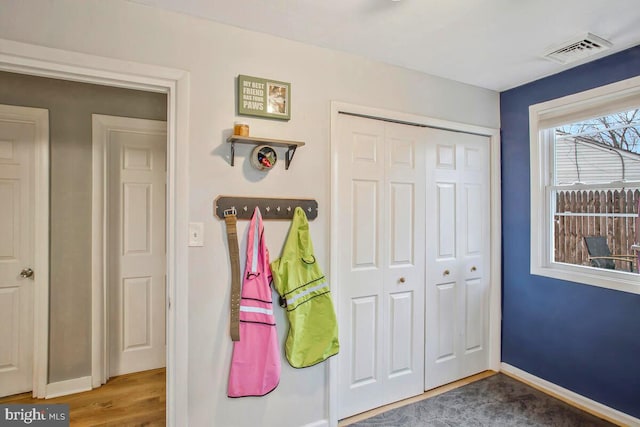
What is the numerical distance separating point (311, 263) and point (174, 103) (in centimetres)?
112

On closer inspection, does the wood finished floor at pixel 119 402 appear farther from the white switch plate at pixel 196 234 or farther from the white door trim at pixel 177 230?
the white switch plate at pixel 196 234

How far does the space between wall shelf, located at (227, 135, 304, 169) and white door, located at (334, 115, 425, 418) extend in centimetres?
34

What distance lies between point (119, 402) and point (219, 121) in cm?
211

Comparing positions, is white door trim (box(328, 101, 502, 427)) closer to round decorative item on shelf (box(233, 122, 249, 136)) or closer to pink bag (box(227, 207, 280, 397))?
pink bag (box(227, 207, 280, 397))

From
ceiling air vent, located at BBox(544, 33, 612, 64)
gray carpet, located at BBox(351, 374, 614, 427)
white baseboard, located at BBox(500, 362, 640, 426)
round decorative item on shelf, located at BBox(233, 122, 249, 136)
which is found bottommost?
gray carpet, located at BBox(351, 374, 614, 427)

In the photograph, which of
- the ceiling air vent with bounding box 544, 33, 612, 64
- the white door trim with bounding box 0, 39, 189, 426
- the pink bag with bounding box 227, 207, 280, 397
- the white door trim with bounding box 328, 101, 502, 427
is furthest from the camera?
the white door trim with bounding box 328, 101, 502, 427

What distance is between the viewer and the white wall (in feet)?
5.08

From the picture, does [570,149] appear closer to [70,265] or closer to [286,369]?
[286,369]

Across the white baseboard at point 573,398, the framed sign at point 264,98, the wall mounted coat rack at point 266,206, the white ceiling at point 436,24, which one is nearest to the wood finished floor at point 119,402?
the wall mounted coat rack at point 266,206

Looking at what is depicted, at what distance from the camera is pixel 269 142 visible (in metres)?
1.81

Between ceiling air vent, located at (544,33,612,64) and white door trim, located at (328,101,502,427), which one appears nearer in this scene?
ceiling air vent, located at (544,33,612,64)

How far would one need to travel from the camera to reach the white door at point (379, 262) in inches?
85.4

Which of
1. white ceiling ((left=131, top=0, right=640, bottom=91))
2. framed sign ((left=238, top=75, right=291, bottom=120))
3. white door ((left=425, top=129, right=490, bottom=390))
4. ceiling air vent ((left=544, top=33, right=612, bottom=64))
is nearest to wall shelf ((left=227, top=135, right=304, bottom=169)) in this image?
framed sign ((left=238, top=75, right=291, bottom=120))

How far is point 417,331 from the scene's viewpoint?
244cm
